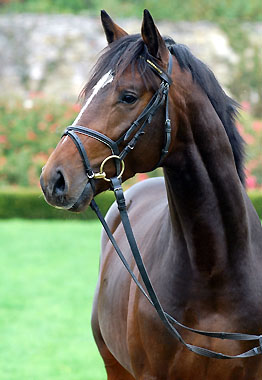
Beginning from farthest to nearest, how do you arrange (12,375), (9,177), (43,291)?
(9,177) → (43,291) → (12,375)

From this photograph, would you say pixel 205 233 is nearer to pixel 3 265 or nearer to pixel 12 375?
pixel 12 375

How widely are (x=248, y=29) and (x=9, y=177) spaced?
7811 mm

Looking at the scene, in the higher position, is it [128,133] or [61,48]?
[128,133]

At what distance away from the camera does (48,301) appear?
7160 millimetres

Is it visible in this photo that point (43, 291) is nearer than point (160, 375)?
No

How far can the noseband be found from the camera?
245 centimetres

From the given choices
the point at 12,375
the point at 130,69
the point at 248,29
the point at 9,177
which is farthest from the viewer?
the point at 248,29

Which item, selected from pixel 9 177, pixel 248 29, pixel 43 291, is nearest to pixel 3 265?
pixel 43 291

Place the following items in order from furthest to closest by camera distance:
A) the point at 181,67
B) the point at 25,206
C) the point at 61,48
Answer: the point at 61,48
the point at 25,206
the point at 181,67

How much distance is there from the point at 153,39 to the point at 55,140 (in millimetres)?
11171

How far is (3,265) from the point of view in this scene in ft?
28.8

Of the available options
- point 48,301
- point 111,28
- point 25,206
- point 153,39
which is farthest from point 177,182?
point 25,206

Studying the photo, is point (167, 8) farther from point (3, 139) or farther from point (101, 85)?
point (101, 85)

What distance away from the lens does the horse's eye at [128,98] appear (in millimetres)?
2488
